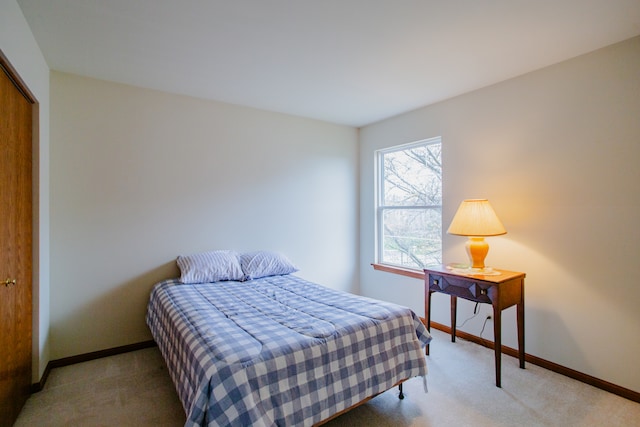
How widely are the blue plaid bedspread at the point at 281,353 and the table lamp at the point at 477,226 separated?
0.91 meters

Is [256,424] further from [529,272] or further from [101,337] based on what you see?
[529,272]

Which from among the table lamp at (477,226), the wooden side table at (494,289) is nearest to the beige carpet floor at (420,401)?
the wooden side table at (494,289)

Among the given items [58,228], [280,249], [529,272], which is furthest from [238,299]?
[529,272]

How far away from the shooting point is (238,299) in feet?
7.85

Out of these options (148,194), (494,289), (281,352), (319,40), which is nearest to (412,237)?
(494,289)

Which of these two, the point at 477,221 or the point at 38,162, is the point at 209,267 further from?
the point at 477,221

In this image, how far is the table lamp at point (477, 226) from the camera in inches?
100

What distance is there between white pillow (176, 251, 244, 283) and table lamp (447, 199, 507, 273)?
1990 millimetres

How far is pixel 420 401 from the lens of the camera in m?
2.10

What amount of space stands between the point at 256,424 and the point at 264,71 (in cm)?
241

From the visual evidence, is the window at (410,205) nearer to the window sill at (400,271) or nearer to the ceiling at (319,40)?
the window sill at (400,271)

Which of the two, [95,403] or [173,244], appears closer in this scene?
[95,403]

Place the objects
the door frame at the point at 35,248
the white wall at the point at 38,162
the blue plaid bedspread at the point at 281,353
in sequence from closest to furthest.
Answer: the blue plaid bedspread at the point at 281,353
the white wall at the point at 38,162
the door frame at the point at 35,248

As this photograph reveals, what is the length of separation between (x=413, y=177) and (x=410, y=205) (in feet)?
1.08
